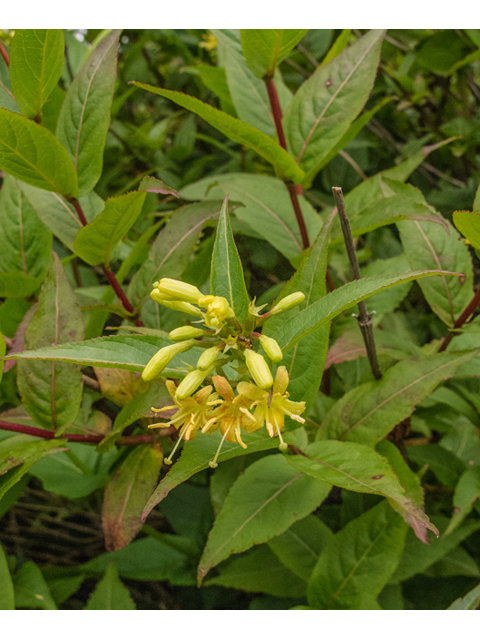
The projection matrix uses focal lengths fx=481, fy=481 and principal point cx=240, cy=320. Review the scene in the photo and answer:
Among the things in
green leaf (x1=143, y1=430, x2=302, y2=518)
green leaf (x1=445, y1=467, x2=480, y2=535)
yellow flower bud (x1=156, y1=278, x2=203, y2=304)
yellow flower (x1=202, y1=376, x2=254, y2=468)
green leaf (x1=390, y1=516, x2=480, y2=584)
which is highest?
yellow flower bud (x1=156, y1=278, x2=203, y2=304)

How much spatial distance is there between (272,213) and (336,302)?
0.64 meters

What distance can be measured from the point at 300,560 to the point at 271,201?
0.88m

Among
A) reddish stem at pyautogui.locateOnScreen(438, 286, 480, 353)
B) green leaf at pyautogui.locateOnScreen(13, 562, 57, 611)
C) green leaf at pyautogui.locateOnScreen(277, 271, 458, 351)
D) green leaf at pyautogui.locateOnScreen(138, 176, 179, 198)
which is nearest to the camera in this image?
green leaf at pyautogui.locateOnScreen(277, 271, 458, 351)

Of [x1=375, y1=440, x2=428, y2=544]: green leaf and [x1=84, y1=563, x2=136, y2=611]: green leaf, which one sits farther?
[x1=84, y1=563, x2=136, y2=611]: green leaf

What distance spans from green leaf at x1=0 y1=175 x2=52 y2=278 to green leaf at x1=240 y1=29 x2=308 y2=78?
64cm

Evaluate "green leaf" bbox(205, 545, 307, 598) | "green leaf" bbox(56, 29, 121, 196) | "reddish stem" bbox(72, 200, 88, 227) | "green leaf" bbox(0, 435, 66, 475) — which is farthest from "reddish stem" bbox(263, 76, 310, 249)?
"green leaf" bbox(205, 545, 307, 598)

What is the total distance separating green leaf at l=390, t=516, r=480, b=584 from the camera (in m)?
1.14

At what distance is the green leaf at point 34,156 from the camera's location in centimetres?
83

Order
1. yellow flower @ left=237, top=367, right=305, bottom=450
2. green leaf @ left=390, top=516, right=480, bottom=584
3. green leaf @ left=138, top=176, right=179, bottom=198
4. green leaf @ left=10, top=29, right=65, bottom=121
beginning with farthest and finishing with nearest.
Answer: green leaf @ left=390, top=516, right=480, bottom=584
green leaf @ left=10, top=29, right=65, bottom=121
green leaf @ left=138, top=176, right=179, bottom=198
yellow flower @ left=237, top=367, right=305, bottom=450

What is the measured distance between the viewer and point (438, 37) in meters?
1.76

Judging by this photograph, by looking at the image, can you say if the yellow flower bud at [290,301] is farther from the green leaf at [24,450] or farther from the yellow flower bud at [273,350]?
the green leaf at [24,450]

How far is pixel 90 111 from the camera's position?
0.97 meters

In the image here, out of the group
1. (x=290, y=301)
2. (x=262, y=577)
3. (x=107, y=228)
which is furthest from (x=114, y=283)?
(x=262, y=577)

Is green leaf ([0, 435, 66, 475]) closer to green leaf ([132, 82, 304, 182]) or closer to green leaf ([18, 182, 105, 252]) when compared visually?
green leaf ([18, 182, 105, 252])
